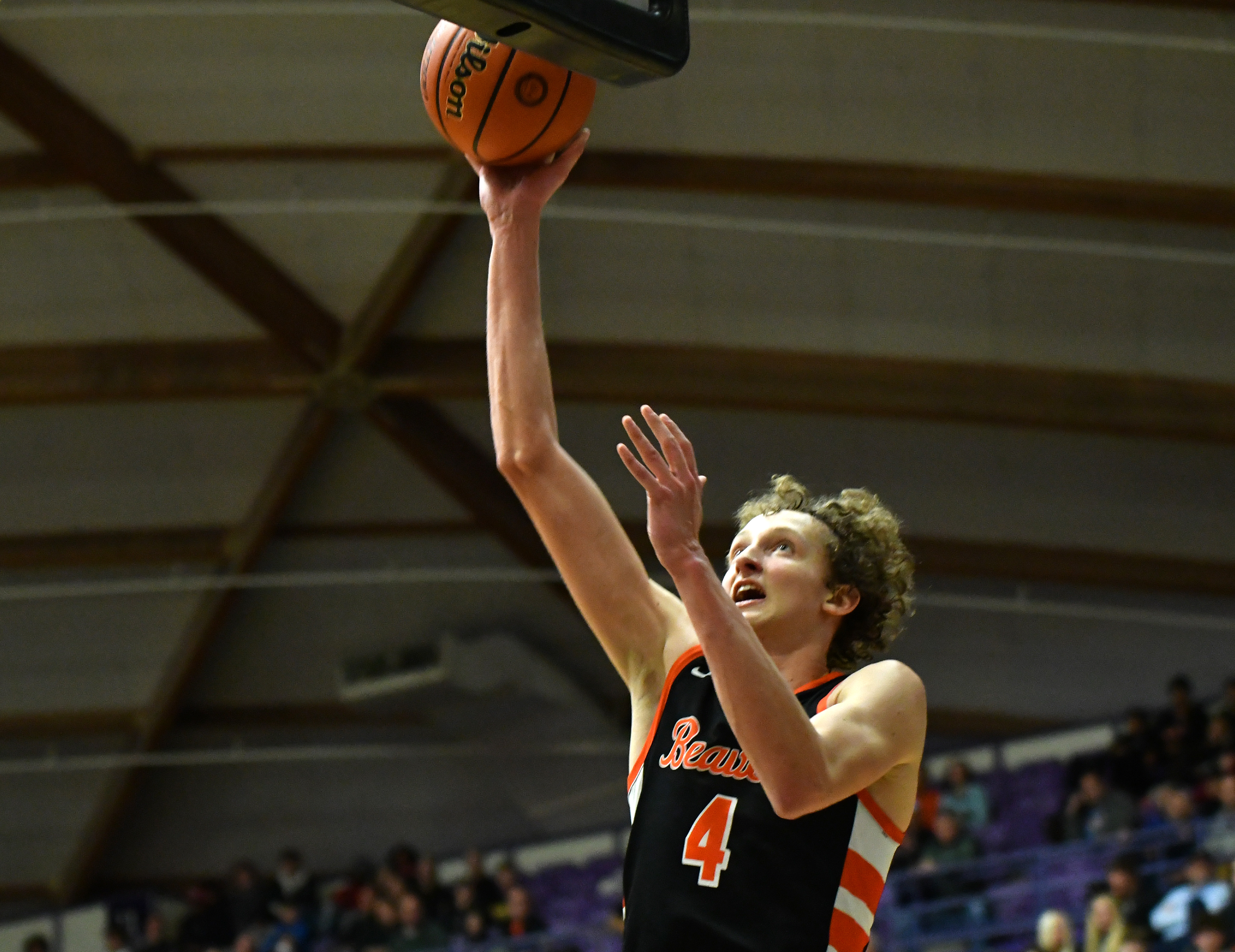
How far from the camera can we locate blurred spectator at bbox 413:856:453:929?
49.4ft

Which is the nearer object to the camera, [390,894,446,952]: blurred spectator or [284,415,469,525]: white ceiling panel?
[390,894,446,952]: blurred spectator

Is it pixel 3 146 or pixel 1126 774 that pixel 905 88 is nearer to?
pixel 1126 774

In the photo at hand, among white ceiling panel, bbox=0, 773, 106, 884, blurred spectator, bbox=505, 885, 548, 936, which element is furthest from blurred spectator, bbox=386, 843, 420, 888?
white ceiling panel, bbox=0, 773, 106, 884

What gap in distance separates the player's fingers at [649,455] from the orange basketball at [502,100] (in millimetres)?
801

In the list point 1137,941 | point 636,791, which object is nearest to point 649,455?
point 636,791

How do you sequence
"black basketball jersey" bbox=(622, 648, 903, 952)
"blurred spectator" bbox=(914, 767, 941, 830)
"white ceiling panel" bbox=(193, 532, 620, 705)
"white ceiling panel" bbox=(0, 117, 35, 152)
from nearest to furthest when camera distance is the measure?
1. "black basketball jersey" bbox=(622, 648, 903, 952)
2. "white ceiling panel" bbox=(0, 117, 35, 152)
3. "blurred spectator" bbox=(914, 767, 941, 830)
4. "white ceiling panel" bbox=(193, 532, 620, 705)

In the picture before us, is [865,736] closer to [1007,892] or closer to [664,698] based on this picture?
[664,698]

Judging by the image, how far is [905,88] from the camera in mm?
12047

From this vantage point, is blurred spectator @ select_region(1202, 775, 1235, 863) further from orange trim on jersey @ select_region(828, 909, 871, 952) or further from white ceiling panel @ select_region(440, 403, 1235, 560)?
orange trim on jersey @ select_region(828, 909, 871, 952)

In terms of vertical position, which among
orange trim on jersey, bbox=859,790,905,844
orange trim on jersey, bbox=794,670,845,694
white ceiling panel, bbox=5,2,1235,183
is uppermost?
white ceiling panel, bbox=5,2,1235,183

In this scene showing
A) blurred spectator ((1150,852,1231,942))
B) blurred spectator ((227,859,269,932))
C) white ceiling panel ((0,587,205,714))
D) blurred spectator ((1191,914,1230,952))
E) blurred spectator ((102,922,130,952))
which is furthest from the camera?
white ceiling panel ((0,587,205,714))

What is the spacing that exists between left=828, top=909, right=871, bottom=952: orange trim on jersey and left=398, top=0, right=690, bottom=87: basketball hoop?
56.3 inches

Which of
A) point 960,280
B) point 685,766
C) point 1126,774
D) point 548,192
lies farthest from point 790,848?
point 1126,774

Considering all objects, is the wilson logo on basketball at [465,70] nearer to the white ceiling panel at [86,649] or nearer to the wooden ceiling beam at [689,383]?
the wooden ceiling beam at [689,383]
